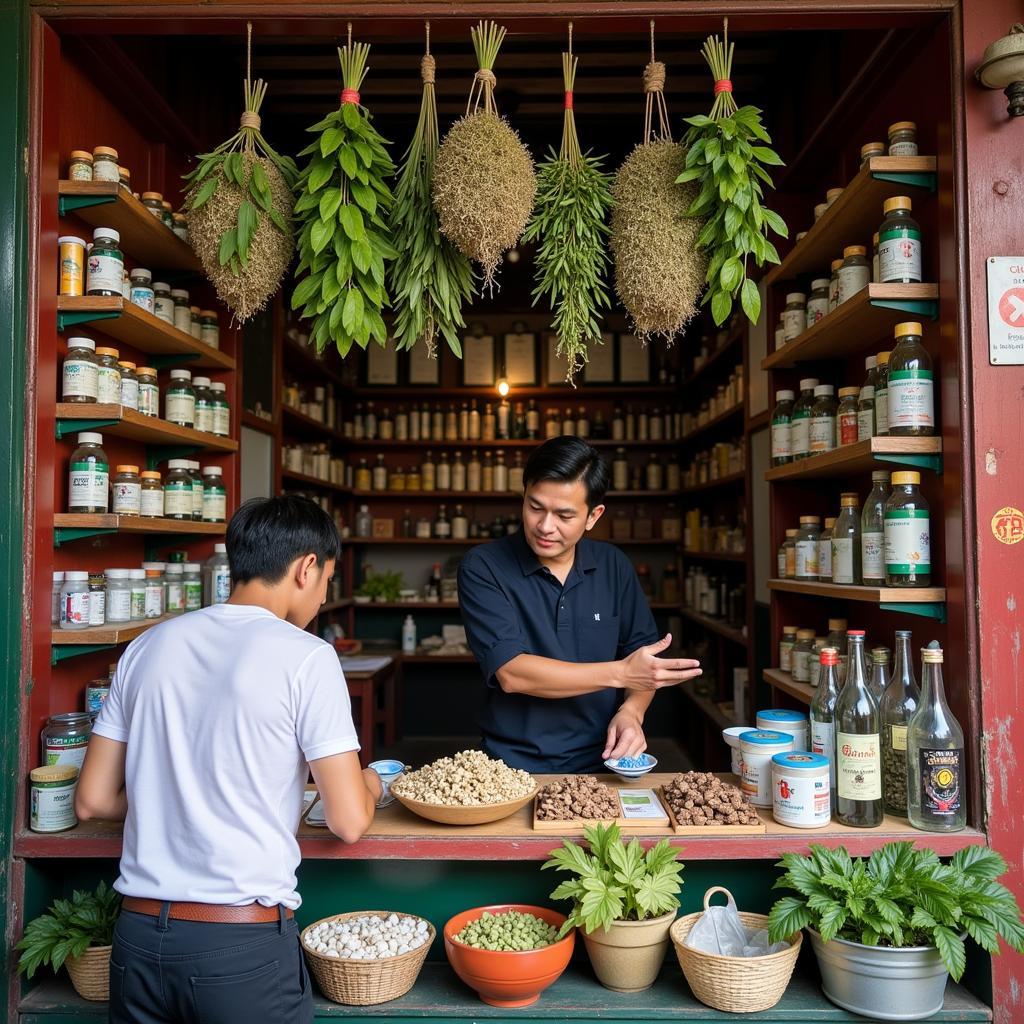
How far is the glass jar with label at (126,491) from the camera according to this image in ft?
7.79

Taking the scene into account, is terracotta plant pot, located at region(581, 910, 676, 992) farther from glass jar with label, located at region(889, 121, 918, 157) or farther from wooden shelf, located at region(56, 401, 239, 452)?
glass jar with label, located at region(889, 121, 918, 157)

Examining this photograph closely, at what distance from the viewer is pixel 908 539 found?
1.98m

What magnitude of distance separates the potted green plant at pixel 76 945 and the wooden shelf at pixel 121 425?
1.18 meters

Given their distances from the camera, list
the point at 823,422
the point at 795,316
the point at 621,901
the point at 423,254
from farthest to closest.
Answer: the point at 795,316 < the point at 823,422 < the point at 423,254 < the point at 621,901

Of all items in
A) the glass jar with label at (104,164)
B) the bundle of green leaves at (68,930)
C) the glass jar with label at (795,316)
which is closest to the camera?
the bundle of green leaves at (68,930)

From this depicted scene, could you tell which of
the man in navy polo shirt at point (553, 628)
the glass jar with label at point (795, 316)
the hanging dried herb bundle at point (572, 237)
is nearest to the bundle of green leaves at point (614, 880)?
the man in navy polo shirt at point (553, 628)

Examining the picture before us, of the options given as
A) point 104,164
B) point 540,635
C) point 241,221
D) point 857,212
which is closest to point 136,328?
point 104,164

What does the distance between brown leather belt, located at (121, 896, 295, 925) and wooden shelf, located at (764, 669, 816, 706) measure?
1616 millimetres

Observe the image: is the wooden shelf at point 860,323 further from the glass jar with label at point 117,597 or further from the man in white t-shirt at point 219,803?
the glass jar with label at point 117,597

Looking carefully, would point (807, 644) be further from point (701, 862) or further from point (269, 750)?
point (269, 750)

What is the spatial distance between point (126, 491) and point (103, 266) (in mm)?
625

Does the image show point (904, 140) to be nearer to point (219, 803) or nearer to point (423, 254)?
point (423, 254)

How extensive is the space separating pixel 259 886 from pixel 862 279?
2.11 m

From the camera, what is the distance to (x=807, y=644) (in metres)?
2.72
